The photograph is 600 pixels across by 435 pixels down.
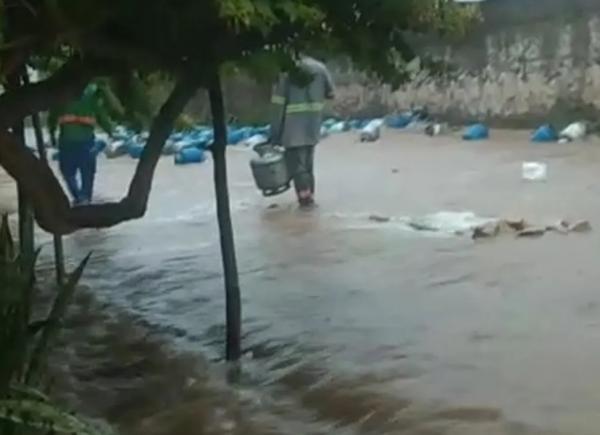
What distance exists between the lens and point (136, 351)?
21.8 ft

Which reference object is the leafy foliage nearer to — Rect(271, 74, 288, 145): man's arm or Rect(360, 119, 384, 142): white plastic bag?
Rect(271, 74, 288, 145): man's arm

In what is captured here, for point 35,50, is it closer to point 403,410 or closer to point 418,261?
point 403,410

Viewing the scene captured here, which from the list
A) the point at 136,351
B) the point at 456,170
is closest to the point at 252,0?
the point at 136,351

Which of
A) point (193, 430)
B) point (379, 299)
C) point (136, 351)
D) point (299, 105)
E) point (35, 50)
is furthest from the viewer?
point (299, 105)

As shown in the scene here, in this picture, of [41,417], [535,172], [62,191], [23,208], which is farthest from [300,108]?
[41,417]

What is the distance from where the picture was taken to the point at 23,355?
147 inches

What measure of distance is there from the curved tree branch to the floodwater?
88cm

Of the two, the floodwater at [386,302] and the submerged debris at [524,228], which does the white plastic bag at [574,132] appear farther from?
the submerged debris at [524,228]

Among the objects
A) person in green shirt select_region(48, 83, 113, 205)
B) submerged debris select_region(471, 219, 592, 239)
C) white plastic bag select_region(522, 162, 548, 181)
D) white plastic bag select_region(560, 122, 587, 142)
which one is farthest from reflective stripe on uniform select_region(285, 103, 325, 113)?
white plastic bag select_region(560, 122, 587, 142)

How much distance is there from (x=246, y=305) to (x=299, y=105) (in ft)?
17.0

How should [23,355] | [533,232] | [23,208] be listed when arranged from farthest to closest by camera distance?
[533,232] → [23,208] → [23,355]

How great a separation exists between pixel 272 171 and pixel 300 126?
68 centimetres

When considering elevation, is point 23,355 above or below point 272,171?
above

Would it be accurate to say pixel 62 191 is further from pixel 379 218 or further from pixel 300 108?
pixel 300 108
